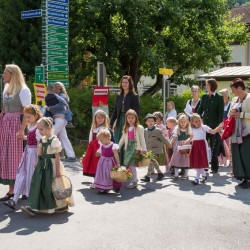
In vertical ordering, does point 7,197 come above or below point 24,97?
below

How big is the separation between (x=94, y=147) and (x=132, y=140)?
671 mm

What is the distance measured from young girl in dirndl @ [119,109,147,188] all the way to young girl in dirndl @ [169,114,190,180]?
36.9 inches

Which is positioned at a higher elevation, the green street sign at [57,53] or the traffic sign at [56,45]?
the traffic sign at [56,45]

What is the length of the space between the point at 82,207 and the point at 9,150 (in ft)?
4.45

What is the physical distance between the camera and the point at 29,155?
6555 mm

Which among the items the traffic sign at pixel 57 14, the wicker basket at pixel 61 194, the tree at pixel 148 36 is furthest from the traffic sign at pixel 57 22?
the wicker basket at pixel 61 194

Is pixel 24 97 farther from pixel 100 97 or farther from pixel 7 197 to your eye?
pixel 100 97

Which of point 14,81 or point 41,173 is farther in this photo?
point 14,81

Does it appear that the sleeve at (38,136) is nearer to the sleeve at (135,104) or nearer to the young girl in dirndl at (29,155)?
Result: the young girl in dirndl at (29,155)

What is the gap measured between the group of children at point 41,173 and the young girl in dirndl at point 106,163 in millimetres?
1179

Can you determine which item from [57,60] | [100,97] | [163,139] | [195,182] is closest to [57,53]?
[57,60]

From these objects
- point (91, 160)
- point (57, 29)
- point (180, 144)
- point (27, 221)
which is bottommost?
point (27, 221)

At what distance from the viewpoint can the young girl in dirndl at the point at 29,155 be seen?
6473mm

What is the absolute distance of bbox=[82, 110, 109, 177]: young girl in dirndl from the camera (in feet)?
26.6
